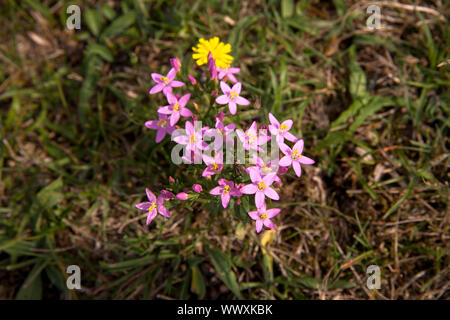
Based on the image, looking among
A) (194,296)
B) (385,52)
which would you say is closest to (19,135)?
(194,296)

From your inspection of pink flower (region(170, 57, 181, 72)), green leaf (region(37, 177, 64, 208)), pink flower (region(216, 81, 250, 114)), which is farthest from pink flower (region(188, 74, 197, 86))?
green leaf (region(37, 177, 64, 208))

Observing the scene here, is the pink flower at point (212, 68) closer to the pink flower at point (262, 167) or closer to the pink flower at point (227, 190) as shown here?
the pink flower at point (262, 167)

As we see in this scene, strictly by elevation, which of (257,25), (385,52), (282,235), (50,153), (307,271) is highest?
(257,25)

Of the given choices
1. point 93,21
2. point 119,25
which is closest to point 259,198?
point 119,25

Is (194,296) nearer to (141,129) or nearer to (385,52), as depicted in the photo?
(141,129)

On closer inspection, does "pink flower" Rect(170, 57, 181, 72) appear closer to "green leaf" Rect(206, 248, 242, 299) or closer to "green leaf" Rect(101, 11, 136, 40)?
"green leaf" Rect(101, 11, 136, 40)

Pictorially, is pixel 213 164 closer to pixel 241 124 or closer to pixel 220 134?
pixel 220 134

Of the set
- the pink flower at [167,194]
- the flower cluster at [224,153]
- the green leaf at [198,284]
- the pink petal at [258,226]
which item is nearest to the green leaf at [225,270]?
the green leaf at [198,284]
